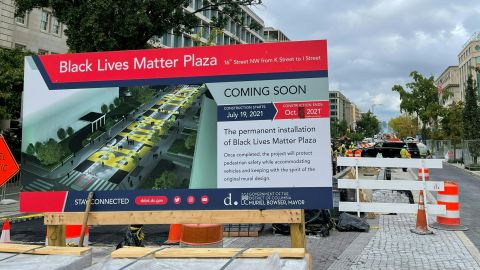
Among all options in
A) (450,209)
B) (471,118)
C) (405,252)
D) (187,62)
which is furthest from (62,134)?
(471,118)

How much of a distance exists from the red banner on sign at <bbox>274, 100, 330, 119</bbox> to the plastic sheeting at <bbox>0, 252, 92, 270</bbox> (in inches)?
99.0

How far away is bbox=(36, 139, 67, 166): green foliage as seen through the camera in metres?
4.75

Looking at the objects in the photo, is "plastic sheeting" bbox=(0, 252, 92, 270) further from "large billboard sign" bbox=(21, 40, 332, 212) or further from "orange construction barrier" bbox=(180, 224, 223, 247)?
"orange construction barrier" bbox=(180, 224, 223, 247)

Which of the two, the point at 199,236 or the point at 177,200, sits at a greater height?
the point at 177,200

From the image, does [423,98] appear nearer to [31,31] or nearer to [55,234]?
[31,31]

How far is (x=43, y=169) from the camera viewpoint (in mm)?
4777

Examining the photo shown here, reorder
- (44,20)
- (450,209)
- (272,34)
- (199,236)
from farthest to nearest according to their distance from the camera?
(272,34)
(44,20)
(450,209)
(199,236)

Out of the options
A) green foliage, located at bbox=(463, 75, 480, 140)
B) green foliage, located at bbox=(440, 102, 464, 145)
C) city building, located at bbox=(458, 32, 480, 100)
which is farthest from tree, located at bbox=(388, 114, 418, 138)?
green foliage, located at bbox=(463, 75, 480, 140)

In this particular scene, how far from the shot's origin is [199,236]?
5.22m

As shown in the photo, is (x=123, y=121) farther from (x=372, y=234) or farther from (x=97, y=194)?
(x=372, y=234)

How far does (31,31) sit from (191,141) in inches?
1309

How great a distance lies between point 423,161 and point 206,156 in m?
6.81

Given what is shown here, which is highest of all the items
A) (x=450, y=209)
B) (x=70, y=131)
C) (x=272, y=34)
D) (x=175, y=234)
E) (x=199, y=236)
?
(x=272, y=34)

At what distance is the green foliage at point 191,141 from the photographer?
4672 mm
